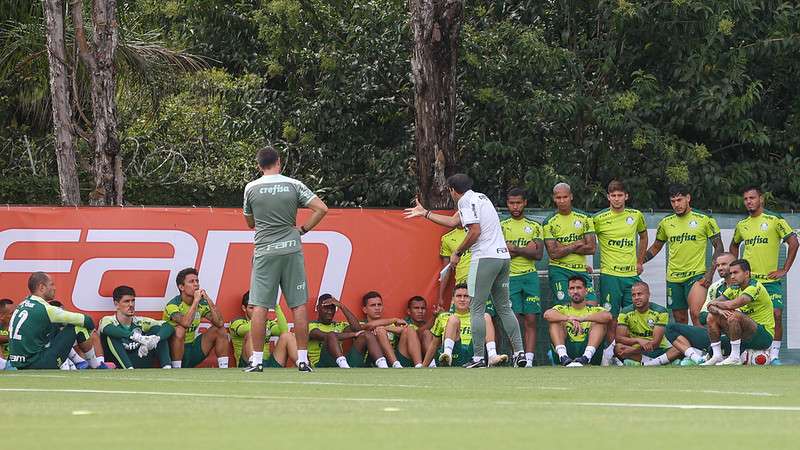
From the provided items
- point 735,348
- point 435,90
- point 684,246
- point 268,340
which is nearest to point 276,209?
point 268,340

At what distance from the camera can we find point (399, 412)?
7.85m

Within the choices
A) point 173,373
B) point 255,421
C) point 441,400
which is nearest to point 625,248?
point 173,373

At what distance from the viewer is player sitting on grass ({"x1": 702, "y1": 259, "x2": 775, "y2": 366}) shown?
51.9ft

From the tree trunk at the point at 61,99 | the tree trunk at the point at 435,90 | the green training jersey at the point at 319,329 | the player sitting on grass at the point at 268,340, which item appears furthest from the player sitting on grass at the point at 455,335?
the tree trunk at the point at 61,99

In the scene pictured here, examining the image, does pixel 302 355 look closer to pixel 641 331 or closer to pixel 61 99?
pixel 641 331

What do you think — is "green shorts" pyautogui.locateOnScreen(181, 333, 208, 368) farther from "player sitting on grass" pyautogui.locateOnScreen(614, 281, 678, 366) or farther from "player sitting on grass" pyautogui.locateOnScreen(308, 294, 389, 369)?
"player sitting on grass" pyautogui.locateOnScreen(614, 281, 678, 366)

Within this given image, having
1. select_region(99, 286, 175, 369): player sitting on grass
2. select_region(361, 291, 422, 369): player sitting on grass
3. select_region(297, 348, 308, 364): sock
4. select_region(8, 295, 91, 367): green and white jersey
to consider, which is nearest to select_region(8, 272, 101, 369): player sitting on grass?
select_region(8, 295, 91, 367): green and white jersey

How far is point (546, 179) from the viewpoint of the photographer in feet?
72.4

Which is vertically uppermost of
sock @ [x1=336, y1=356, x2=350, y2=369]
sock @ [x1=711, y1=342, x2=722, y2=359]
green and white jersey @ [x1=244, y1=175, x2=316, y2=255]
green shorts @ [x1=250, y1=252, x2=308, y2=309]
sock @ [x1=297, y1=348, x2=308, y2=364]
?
green and white jersey @ [x1=244, y1=175, x2=316, y2=255]

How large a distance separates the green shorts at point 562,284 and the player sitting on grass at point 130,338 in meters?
4.53

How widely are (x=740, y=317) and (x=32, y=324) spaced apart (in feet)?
24.7

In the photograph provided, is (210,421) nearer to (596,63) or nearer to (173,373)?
(173,373)

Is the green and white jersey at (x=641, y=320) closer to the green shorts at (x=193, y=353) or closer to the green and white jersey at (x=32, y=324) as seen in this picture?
the green shorts at (x=193, y=353)

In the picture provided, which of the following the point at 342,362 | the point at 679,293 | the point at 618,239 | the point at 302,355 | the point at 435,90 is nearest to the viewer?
the point at 302,355
